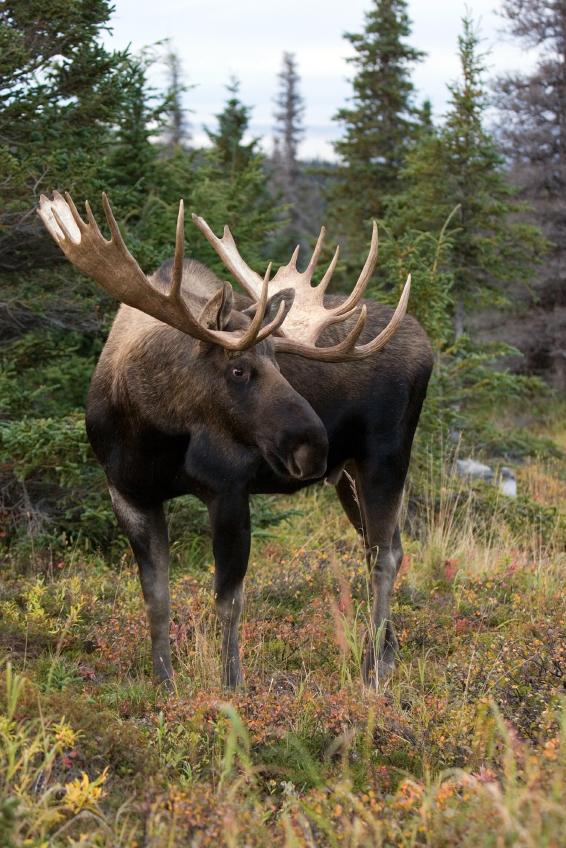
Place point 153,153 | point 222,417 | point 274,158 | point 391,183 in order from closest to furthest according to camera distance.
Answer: point 222,417, point 153,153, point 391,183, point 274,158

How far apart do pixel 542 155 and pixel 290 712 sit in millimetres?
18132

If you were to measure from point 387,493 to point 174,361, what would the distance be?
1.69 metres

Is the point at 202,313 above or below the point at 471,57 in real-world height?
below

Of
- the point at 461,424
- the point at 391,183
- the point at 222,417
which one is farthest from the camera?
the point at 391,183

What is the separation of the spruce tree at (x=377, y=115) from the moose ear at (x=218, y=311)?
1444 centimetres

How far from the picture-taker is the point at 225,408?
4754 millimetres

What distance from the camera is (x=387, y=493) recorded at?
5.80 meters

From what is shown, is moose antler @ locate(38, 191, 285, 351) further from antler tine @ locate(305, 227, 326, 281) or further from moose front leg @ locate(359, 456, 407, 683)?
moose front leg @ locate(359, 456, 407, 683)

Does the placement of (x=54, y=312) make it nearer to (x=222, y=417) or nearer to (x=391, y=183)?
(x=222, y=417)

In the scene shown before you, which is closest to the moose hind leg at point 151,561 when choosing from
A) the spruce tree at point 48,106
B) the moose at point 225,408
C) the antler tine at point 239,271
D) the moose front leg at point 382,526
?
the moose at point 225,408

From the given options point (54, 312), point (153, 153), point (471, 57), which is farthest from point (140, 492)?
point (471, 57)

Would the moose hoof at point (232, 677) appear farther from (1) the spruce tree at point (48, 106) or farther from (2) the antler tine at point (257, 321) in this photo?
(1) the spruce tree at point (48, 106)

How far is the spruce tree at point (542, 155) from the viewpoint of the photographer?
1927 cm

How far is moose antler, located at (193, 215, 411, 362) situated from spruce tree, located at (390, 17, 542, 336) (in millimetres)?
7612
